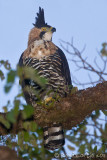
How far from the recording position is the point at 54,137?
3.49 metres

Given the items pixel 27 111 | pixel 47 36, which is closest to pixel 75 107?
pixel 27 111

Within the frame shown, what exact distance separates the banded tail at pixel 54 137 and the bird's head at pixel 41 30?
214 cm

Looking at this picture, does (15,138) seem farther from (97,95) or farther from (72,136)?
(97,95)

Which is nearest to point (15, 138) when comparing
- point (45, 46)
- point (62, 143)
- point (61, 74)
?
point (62, 143)

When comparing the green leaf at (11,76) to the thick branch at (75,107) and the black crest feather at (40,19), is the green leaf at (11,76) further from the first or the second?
the black crest feather at (40,19)

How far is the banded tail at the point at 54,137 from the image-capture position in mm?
3430

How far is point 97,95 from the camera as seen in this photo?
313cm

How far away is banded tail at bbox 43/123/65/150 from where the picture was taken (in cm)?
343

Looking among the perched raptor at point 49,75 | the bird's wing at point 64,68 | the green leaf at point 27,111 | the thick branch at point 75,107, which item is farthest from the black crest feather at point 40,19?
the green leaf at point 27,111

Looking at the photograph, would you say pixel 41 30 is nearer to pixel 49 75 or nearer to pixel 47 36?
pixel 47 36

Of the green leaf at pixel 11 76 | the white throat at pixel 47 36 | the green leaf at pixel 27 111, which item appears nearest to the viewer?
the green leaf at pixel 11 76

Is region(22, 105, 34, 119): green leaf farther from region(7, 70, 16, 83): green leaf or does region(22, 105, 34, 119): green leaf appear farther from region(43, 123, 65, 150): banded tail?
Answer: region(43, 123, 65, 150): banded tail

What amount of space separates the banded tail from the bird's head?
2.14m

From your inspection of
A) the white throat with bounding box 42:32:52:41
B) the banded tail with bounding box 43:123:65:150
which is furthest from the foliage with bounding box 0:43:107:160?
the white throat with bounding box 42:32:52:41
